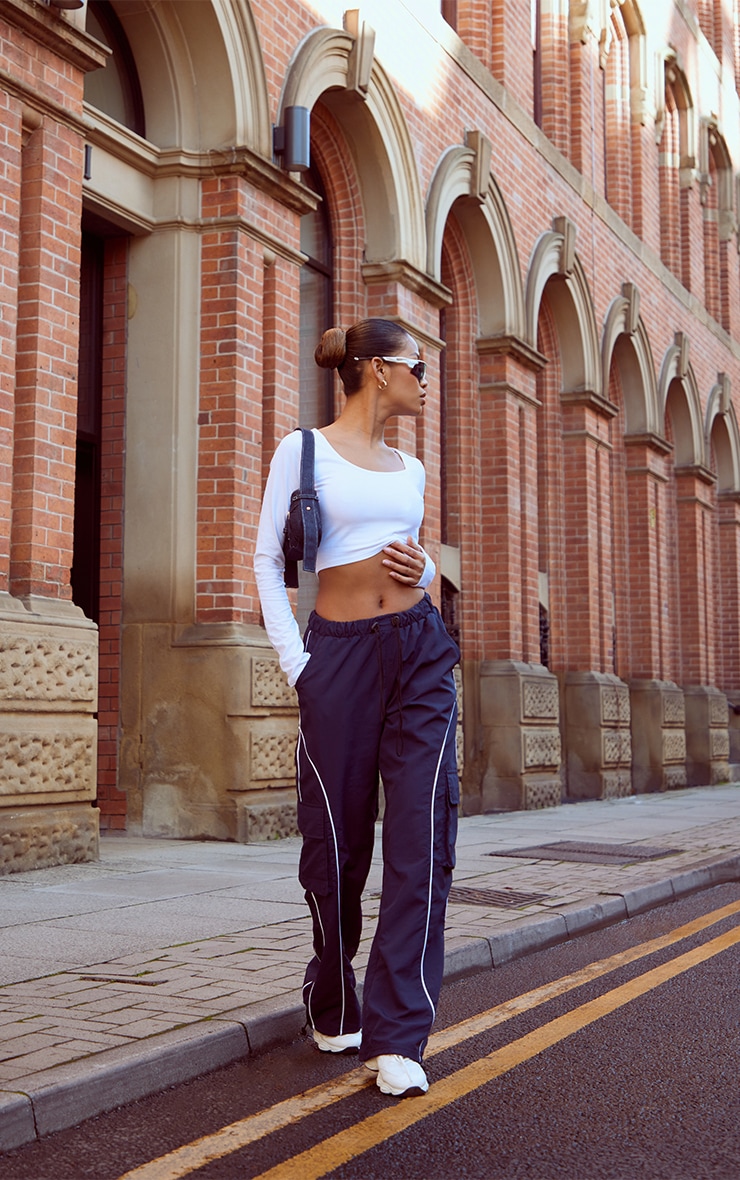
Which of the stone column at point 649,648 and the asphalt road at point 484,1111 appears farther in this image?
the stone column at point 649,648

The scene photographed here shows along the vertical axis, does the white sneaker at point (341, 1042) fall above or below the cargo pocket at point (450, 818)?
below

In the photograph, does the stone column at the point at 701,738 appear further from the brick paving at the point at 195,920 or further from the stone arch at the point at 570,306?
the brick paving at the point at 195,920

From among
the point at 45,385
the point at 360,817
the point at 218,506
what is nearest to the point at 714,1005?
the point at 360,817

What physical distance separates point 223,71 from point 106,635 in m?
3.87

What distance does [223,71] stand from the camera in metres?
9.62

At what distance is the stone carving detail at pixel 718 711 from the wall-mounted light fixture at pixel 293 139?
42.1 ft

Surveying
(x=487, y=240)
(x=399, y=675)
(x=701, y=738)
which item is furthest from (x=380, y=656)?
(x=701, y=738)

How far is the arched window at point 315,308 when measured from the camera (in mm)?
11766

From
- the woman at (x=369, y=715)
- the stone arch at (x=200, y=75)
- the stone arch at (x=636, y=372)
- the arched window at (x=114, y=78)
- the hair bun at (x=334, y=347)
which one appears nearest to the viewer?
the woman at (x=369, y=715)

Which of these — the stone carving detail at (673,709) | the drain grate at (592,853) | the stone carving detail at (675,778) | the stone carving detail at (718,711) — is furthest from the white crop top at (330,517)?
the stone carving detail at (718,711)

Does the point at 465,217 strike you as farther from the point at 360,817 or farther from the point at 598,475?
the point at 360,817

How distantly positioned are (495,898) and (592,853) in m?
2.48

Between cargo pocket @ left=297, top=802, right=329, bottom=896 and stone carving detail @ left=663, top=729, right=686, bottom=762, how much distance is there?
1503cm

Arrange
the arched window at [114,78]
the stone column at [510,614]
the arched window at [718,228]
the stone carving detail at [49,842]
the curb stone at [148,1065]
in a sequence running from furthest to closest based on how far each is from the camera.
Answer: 1. the arched window at [718,228]
2. the stone column at [510,614]
3. the arched window at [114,78]
4. the stone carving detail at [49,842]
5. the curb stone at [148,1065]
